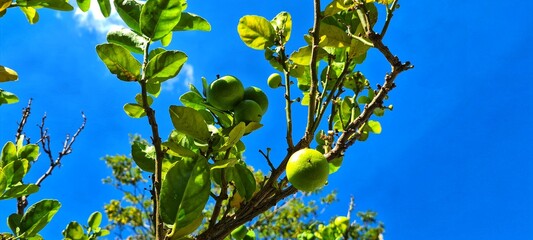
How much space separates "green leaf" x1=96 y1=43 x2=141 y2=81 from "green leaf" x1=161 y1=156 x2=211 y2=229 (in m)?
0.24

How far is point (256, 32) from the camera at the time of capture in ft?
4.85

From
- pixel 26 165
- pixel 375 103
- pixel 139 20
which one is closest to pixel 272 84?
pixel 375 103

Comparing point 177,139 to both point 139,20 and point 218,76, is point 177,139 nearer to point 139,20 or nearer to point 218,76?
point 218,76

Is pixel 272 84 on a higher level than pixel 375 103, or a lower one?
higher

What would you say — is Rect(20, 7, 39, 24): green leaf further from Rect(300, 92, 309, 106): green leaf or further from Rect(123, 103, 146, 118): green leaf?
Rect(300, 92, 309, 106): green leaf

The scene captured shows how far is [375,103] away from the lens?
1347mm

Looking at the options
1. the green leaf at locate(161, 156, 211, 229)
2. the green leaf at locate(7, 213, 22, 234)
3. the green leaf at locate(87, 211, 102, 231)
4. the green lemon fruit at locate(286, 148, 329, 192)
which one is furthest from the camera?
the green leaf at locate(87, 211, 102, 231)

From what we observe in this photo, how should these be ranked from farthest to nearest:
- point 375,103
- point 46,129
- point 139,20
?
point 46,129 < point 375,103 < point 139,20

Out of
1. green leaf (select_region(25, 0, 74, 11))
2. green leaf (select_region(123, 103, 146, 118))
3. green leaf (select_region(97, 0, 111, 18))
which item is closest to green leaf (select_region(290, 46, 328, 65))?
green leaf (select_region(123, 103, 146, 118))

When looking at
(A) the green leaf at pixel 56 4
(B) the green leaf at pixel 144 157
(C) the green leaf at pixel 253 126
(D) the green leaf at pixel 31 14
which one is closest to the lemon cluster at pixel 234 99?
(C) the green leaf at pixel 253 126

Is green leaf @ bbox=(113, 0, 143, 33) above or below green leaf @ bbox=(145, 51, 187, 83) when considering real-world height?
above

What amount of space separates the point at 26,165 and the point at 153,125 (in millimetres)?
834

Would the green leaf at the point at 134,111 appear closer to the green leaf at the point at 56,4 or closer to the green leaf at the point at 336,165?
the green leaf at the point at 56,4

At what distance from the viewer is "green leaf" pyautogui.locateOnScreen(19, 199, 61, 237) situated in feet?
5.20
